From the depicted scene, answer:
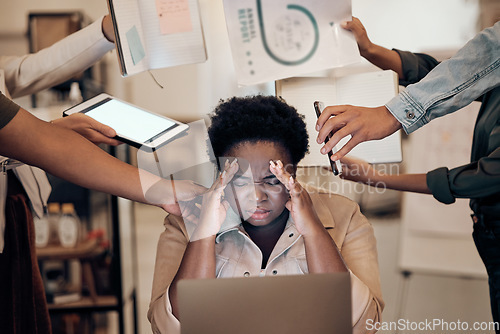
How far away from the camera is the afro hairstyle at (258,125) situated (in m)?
1.12

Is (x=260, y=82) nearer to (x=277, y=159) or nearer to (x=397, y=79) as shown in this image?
(x=277, y=159)

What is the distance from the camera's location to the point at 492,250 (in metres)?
1.14

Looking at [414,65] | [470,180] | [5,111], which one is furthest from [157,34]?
[470,180]

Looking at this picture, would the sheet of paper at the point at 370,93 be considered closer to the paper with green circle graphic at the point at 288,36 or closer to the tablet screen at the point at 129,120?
the paper with green circle graphic at the point at 288,36

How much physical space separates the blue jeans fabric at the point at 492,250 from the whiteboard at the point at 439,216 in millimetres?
376

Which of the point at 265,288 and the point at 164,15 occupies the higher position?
the point at 164,15

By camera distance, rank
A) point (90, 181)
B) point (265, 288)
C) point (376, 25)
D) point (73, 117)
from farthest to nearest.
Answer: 1. point (376, 25)
2. point (73, 117)
3. point (90, 181)
4. point (265, 288)

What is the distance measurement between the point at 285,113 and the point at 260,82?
11 cm

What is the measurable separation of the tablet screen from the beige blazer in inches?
8.5

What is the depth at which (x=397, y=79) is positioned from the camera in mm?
1271

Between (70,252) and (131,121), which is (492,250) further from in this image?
(70,252)

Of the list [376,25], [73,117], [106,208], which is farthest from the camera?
[106,208]

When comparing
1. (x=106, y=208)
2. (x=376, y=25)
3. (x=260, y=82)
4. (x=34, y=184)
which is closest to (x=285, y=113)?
(x=260, y=82)

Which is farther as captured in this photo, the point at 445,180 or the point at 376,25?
the point at 376,25
